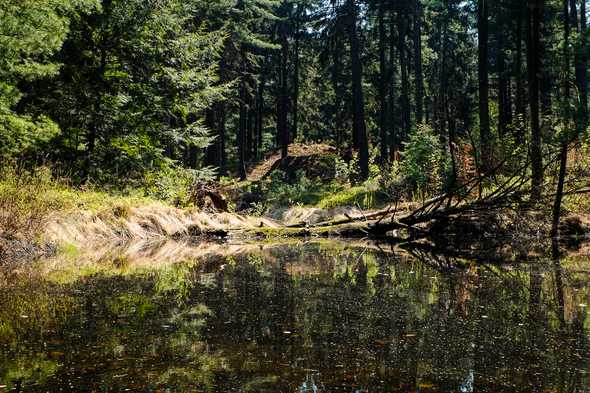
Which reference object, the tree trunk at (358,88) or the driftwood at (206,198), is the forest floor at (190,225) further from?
the tree trunk at (358,88)

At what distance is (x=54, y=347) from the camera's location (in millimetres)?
4617

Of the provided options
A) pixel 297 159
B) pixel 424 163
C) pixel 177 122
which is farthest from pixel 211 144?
pixel 297 159

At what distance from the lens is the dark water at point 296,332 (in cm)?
398

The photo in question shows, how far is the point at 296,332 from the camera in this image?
5.28 meters

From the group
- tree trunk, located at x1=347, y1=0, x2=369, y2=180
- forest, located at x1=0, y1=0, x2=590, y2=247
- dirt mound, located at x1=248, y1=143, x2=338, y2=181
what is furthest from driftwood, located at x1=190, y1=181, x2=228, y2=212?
dirt mound, located at x1=248, y1=143, x2=338, y2=181

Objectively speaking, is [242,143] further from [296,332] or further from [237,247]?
[296,332]

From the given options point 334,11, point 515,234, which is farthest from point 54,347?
point 334,11

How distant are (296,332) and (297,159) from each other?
3164 centimetres

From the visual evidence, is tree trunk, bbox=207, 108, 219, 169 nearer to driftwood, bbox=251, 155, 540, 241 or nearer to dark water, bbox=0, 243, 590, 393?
driftwood, bbox=251, 155, 540, 241

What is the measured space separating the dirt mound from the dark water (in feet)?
86.5

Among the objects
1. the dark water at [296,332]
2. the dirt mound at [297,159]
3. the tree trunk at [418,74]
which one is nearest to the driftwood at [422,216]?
the dark water at [296,332]

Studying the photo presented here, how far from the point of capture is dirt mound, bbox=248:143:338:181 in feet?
117

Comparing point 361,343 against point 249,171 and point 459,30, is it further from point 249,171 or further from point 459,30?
point 459,30

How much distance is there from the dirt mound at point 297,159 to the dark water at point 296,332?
26.4 m
